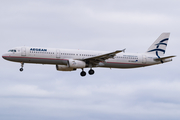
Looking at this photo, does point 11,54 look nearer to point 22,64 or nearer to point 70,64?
point 22,64

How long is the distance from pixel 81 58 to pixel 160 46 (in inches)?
707

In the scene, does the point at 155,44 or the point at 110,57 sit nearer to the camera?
the point at 110,57

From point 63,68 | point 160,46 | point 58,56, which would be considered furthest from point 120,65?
point 58,56

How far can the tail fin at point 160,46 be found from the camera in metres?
74.6

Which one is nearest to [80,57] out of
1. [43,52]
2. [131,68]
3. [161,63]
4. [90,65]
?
[90,65]

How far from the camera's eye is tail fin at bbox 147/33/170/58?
74625 mm

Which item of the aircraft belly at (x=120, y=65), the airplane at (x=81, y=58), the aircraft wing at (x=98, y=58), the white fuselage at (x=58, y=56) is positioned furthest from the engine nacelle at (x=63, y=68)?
the aircraft belly at (x=120, y=65)

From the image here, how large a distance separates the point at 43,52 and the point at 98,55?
31.3 ft

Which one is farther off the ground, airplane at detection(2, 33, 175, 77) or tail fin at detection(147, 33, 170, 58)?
tail fin at detection(147, 33, 170, 58)

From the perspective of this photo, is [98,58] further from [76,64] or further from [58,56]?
[58,56]

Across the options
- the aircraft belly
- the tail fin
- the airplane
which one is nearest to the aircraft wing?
the airplane

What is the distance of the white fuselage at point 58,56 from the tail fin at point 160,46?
17.0 ft

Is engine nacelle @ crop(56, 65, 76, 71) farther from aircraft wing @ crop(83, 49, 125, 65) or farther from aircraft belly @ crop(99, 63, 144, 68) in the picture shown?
aircraft belly @ crop(99, 63, 144, 68)

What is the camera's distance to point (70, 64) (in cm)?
6544
